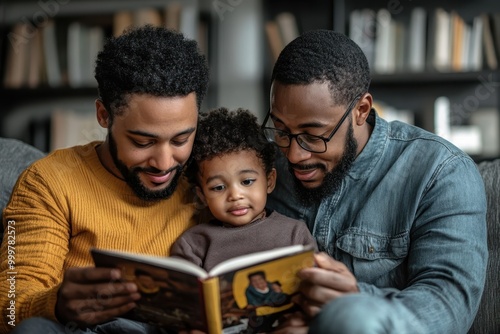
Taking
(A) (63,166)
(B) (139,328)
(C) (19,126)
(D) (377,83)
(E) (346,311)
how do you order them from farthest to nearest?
(C) (19,126)
(D) (377,83)
(A) (63,166)
(B) (139,328)
(E) (346,311)

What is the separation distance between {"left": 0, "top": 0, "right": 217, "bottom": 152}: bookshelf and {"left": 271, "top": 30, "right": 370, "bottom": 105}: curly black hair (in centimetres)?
202

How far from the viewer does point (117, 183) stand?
6.19 feet

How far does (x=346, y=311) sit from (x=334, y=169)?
0.66 meters

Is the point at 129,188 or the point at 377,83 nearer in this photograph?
the point at 129,188

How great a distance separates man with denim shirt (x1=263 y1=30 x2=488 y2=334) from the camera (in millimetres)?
1638

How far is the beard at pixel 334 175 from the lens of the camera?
188cm

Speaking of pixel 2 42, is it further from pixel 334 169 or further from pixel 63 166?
pixel 334 169

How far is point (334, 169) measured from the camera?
188 centimetres

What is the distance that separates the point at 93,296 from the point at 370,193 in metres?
0.79

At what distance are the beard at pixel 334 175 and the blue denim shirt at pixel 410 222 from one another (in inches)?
1.0

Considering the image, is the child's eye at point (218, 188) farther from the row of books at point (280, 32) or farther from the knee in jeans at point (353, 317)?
the row of books at point (280, 32)

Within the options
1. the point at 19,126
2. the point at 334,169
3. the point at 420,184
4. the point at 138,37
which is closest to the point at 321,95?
the point at 334,169

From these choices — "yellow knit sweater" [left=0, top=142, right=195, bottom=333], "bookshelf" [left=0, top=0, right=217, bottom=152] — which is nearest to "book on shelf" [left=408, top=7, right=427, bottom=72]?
"bookshelf" [left=0, top=0, right=217, bottom=152]

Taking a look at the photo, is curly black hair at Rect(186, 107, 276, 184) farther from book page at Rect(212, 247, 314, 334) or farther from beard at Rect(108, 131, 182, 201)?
book page at Rect(212, 247, 314, 334)
